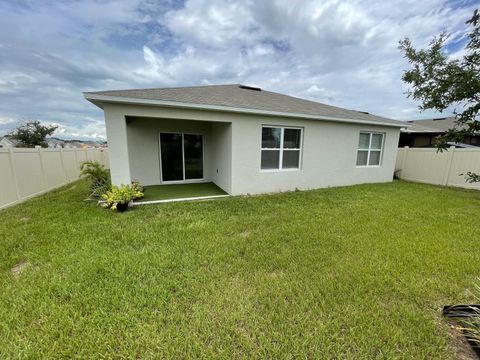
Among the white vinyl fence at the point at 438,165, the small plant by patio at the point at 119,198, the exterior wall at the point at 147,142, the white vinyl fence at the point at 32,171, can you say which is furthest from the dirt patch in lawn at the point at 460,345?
the white vinyl fence at the point at 438,165

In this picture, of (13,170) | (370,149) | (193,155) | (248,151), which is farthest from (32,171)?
(370,149)

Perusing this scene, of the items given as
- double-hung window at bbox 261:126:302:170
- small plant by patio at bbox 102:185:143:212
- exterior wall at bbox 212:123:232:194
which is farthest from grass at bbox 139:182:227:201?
double-hung window at bbox 261:126:302:170

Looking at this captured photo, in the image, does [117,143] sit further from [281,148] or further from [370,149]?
[370,149]

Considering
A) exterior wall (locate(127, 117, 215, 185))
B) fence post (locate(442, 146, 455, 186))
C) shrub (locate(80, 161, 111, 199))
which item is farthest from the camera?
fence post (locate(442, 146, 455, 186))

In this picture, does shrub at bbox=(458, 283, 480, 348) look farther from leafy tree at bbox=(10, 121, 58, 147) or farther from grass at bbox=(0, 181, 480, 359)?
leafy tree at bbox=(10, 121, 58, 147)

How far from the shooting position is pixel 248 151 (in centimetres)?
689

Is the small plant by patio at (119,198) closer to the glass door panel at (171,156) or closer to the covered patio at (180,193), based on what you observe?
the covered patio at (180,193)

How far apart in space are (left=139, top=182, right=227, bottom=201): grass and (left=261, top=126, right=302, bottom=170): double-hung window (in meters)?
2.13

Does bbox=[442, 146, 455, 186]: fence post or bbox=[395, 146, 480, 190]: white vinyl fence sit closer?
bbox=[395, 146, 480, 190]: white vinyl fence

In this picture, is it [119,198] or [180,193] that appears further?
[180,193]

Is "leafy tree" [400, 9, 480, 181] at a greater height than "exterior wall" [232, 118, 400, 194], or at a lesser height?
greater

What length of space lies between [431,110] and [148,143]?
8283 millimetres

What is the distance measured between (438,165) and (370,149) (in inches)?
139

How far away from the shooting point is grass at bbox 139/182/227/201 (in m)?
6.82
